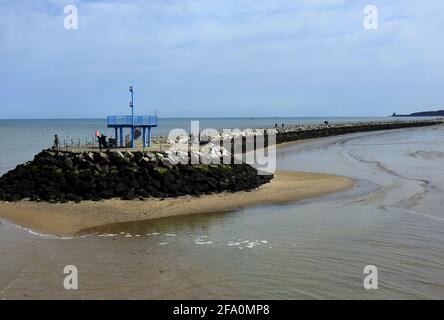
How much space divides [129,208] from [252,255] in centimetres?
→ 798

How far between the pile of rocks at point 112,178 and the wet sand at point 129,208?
0.71 meters

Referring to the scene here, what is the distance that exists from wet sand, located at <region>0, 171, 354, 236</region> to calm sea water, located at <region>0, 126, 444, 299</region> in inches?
36.5

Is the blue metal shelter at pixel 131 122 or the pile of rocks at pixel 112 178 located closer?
the pile of rocks at pixel 112 178

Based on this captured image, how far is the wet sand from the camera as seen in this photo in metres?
17.8

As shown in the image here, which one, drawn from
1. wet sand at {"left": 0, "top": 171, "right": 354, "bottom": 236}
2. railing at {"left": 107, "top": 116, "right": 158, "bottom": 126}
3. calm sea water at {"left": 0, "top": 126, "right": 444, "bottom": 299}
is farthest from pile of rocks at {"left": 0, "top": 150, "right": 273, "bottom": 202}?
railing at {"left": 107, "top": 116, "right": 158, "bottom": 126}

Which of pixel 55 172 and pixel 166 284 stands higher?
pixel 55 172

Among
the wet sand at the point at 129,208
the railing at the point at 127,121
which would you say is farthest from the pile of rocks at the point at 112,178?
the railing at the point at 127,121

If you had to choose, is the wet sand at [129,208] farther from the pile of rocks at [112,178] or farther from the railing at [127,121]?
the railing at [127,121]

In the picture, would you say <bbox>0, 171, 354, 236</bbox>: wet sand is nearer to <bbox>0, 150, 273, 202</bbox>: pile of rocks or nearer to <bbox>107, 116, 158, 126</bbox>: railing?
<bbox>0, 150, 273, 202</bbox>: pile of rocks

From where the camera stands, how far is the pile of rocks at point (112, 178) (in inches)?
868
